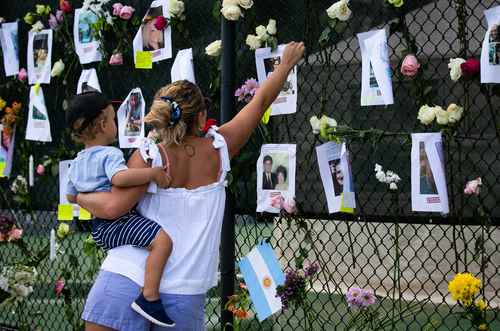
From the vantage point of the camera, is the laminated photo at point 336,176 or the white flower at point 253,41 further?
the white flower at point 253,41

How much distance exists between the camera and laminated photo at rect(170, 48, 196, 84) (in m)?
4.21

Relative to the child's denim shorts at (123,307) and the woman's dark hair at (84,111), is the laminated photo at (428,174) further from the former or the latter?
the woman's dark hair at (84,111)

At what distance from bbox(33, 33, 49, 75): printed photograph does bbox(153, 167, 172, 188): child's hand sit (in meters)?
2.41

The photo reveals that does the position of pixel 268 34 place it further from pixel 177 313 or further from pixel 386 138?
pixel 177 313

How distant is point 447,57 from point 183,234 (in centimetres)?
143

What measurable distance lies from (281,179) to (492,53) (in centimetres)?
114

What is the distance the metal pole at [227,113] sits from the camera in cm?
394

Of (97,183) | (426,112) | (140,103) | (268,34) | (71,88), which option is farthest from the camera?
(71,88)

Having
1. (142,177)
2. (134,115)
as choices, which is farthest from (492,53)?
(134,115)

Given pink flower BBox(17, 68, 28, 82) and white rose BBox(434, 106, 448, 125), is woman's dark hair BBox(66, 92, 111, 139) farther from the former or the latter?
pink flower BBox(17, 68, 28, 82)

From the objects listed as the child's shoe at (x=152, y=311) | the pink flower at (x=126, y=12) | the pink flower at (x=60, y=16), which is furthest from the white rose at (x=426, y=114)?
the pink flower at (x=60, y=16)

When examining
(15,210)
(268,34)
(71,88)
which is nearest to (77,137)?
(268,34)

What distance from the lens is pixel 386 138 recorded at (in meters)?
3.63

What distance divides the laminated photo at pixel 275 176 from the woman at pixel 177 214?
80 cm
